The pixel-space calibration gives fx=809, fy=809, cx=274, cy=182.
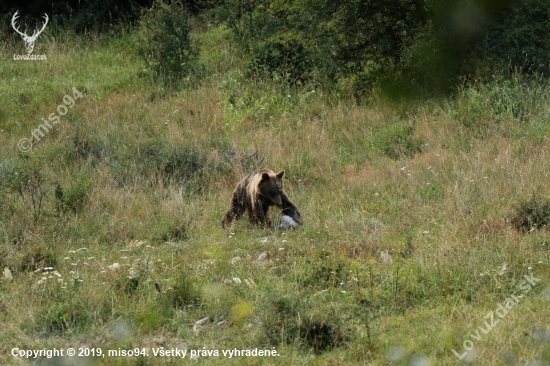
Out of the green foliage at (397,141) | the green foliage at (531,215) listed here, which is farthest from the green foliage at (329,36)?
the green foliage at (531,215)

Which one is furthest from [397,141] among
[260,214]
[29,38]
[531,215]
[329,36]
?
[29,38]

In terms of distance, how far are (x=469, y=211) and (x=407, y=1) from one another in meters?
5.68

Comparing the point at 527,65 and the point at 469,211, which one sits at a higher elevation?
the point at 527,65

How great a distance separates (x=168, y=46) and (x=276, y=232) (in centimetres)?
866

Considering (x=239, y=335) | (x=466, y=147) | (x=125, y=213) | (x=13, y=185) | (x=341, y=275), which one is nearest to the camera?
(x=239, y=335)

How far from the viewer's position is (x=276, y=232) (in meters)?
9.67

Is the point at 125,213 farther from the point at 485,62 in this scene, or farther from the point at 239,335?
the point at 485,62

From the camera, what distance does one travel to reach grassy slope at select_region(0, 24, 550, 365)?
6605 millimetres

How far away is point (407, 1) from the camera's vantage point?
1401 centimetres

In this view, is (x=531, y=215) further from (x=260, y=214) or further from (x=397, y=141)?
(x=397, y=141)

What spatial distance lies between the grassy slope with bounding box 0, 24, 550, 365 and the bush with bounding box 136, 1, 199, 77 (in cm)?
52

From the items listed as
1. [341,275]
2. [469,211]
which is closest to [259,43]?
[469,211]

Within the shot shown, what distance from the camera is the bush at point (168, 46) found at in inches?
679

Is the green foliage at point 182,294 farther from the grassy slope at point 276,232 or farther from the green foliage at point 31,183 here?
the green foliage at point 31,183
